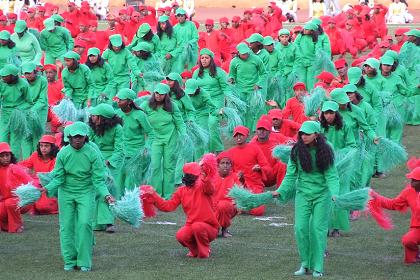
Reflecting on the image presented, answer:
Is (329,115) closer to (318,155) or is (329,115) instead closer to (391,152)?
(318,155)

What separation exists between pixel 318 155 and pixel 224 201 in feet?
7.68

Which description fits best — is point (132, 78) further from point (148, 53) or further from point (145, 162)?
point (145, 162)

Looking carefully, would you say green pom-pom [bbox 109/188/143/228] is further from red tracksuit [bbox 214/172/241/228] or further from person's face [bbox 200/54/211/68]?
person's face [bbox 200/54/211/68]

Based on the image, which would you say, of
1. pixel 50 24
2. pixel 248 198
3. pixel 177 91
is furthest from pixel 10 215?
pixel 50 24

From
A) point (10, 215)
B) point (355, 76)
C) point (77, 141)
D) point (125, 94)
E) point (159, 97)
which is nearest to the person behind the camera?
point (77, 141)

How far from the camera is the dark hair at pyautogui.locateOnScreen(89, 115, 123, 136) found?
1512cm

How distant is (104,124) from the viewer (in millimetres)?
15148

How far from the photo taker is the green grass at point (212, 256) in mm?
12992

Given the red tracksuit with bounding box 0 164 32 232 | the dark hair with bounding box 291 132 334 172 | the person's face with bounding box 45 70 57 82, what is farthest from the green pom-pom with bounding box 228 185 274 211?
the person's face with bounding box 45 70 57 82

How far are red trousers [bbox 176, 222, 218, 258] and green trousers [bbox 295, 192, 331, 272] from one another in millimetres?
1260

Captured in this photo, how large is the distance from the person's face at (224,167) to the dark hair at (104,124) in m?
1.22

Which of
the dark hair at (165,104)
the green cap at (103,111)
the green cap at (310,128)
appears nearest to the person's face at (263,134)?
the dark hair at (165,104)

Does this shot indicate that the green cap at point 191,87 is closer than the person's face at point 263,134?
No

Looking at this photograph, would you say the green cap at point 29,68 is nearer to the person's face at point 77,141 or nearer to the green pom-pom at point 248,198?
the person's face at point 77,141
